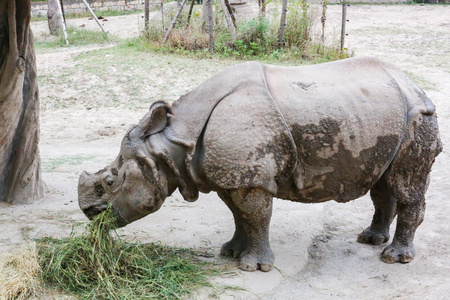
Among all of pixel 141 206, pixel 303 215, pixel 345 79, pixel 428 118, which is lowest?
pixel 303 215

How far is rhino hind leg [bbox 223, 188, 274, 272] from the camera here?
4.25 metres

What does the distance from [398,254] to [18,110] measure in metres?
3.86

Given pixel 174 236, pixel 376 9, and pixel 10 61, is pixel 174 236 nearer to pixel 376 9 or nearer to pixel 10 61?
pixel 10 61

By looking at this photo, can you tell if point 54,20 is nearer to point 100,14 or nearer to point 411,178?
point 100,14

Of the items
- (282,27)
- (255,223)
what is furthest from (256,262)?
(282,27)

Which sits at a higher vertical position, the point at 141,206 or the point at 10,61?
the point at 10,61

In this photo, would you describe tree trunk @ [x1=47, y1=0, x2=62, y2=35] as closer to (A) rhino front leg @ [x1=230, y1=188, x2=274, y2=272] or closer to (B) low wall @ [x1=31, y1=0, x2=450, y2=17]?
(B) low wall @ [x1=31, y1=0, x2=450, y2=17]

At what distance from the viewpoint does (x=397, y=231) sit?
4.93 m

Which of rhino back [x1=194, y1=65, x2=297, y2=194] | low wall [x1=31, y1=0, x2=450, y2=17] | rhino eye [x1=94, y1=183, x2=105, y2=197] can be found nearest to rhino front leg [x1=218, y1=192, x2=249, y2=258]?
rhino back [x1=194, y1=65, x2=297, y2=194]

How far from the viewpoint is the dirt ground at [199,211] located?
→ 178 inches

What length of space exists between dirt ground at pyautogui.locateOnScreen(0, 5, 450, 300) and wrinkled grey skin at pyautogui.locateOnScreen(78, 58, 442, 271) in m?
0.52

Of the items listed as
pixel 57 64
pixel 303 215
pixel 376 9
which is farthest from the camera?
pixel 376 9

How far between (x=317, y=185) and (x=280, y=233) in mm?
1077

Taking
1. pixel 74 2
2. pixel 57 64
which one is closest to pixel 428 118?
pixel 57 64
